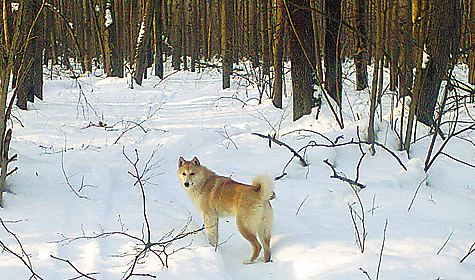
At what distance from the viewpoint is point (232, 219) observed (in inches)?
227

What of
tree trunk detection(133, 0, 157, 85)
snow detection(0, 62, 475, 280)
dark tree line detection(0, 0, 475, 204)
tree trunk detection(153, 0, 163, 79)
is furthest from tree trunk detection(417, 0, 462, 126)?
tree trunk detection(153, 0, 163, 79)

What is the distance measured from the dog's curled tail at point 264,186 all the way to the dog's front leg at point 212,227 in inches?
27.8

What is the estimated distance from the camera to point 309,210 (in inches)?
217

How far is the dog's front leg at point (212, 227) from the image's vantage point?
467 centimetres

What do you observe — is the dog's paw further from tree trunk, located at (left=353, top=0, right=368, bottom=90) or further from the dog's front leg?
tree trunk, located at (left=353, top=0, right=368, bottom=90)

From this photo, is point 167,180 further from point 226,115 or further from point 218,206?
point 226,115

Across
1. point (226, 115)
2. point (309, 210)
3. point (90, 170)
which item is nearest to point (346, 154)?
point (309, 210)

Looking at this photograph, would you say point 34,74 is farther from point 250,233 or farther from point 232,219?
point 250,233

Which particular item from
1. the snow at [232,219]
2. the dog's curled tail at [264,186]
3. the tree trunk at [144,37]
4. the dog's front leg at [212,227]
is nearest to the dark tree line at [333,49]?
the snow at [232,219]

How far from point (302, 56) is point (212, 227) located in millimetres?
5342

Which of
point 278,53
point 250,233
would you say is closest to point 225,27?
point 278,53

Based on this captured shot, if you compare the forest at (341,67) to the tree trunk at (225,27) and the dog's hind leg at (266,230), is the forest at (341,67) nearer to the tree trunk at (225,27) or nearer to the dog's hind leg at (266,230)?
the tree trunk at (225,27)

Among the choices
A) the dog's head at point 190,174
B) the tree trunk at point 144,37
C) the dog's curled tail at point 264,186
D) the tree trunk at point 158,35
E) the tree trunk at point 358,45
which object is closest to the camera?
the dog's curled tail at point 264,186

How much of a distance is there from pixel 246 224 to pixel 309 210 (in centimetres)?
135
